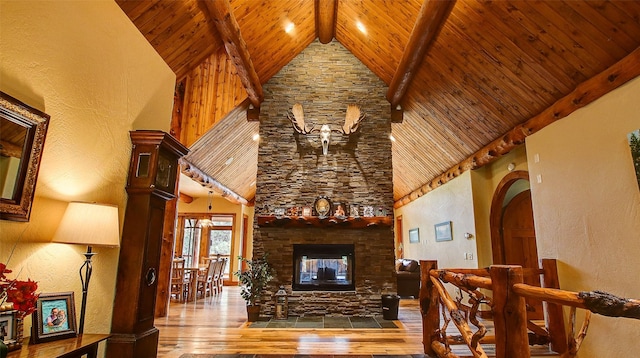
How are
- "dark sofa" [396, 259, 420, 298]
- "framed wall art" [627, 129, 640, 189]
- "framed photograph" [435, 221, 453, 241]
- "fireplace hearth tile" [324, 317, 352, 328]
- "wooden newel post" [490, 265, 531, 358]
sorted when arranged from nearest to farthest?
"wooden newel post" [490, 265, 531, 358]
"framed wall art" [627, 129, 640, 189]
"fireplace hearth tile" [324, 317, 352, 328]
"framed photograph" [435, 221, 453, 241]
"dark sofa" [396, 259, 420, 298]

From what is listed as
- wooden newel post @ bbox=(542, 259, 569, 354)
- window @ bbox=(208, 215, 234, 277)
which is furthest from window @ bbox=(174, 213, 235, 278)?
wooden newel post @ bbox=(542, 259, 569, 354)

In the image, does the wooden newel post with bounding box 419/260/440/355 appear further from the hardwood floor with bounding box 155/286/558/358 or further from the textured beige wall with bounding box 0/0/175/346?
the textured beige wall with bounding box 0/0/175/346

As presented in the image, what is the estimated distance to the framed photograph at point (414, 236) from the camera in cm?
963

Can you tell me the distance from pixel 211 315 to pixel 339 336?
2461 mm

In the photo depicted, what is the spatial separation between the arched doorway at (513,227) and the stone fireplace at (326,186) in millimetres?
1878

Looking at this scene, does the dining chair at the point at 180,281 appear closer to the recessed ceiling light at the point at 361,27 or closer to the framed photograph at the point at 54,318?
the framed photograph at the point at 54,318

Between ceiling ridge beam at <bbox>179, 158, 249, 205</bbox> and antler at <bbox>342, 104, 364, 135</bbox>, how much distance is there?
10.1 ft

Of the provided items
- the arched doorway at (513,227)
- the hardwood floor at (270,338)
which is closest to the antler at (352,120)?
the arched doorway at (513,227)

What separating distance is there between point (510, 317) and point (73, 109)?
331 centimetres

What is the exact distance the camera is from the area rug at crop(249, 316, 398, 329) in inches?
192

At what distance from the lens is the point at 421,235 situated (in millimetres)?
9266

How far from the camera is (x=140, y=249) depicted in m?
2.79

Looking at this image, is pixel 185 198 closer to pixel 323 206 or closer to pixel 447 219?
pixel 323 206

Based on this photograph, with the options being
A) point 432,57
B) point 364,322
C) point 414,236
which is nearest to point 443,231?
point 414,236
